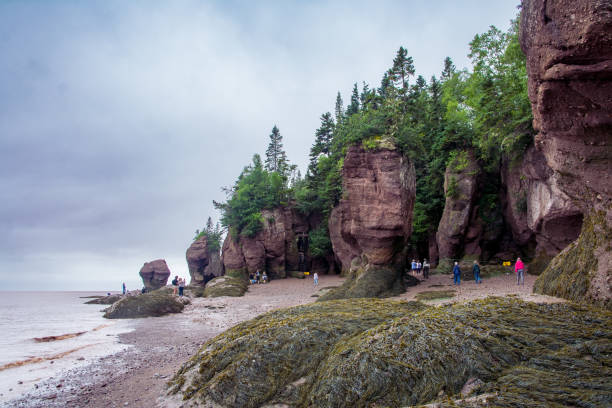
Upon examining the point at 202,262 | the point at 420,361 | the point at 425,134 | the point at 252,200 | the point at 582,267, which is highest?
the point at 425,134

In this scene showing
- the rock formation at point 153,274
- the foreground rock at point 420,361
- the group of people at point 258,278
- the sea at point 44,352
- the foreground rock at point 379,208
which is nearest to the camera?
the foreground rock at point 420,361

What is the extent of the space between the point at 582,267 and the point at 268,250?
33455 millimetres

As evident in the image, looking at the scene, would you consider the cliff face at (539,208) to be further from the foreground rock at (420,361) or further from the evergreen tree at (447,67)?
the evergreen tree at (447,67)

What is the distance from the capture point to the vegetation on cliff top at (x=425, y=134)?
64.7ft

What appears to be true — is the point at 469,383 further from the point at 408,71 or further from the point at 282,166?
the point at 282,166

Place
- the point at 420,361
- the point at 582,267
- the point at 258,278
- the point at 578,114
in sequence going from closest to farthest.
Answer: the point at 420,361, the point at 578,114, the point at 582,267, the point at 258,278

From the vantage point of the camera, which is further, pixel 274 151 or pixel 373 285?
pixel 274 151

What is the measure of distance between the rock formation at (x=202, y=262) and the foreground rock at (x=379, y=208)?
3416 centimetres

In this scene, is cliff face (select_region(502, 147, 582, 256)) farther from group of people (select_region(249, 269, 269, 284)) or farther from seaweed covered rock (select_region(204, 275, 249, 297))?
group of people (select_region(249, 269, 269, 284))

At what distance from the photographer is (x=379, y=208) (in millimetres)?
19234

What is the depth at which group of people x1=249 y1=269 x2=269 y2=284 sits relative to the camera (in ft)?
115

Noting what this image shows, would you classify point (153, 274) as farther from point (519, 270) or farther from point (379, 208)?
point (519, 270)

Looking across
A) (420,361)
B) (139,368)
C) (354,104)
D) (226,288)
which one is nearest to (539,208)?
(420,361)

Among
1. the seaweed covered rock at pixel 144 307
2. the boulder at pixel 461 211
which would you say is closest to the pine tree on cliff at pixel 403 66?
the boulder at pixel 461 211
